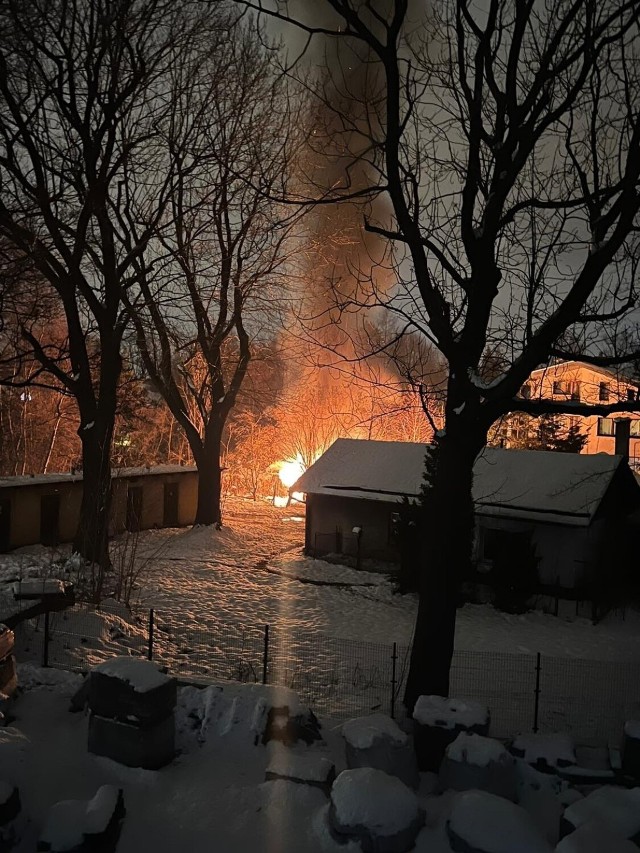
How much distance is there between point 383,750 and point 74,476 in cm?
2185

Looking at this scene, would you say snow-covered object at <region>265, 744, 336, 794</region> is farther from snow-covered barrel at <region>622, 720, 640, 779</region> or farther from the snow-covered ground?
the snow-covered ground

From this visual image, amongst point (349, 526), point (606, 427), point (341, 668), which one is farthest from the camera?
point (606, 427)

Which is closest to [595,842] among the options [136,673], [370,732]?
[370,732]

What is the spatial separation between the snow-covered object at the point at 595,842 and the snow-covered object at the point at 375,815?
3.75ft

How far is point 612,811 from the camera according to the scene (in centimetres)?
539

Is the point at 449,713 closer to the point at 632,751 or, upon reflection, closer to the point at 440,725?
the point at 440,725

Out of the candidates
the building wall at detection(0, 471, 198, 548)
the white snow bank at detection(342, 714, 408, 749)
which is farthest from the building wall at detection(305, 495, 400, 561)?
the white snow bank at detection(342, 714, 408, 749)

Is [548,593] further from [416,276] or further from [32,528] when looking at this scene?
[32,528]

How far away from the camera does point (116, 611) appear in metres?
15.5

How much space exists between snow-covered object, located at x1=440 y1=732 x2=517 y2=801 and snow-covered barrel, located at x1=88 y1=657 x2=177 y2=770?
279cm

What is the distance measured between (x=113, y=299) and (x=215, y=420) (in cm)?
991

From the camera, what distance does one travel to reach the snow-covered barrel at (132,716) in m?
6.46

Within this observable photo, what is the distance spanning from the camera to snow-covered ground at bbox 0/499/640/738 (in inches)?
497

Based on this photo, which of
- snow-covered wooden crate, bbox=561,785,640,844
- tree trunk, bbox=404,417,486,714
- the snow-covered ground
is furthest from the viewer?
the snow-covered ground
